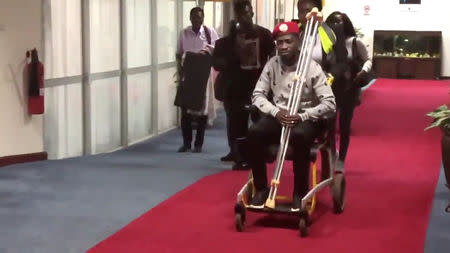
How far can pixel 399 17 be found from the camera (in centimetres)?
2033

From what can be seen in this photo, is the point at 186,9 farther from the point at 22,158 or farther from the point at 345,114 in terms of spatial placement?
the point at 345,114

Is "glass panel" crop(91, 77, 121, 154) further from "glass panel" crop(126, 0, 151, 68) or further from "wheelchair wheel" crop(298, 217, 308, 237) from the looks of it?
"wheelchair wheel" crop(298, 217, 308, 237)

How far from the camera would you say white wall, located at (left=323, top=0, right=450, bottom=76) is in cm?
1995

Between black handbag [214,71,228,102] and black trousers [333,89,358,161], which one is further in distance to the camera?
black handbag [214,71,228,102]

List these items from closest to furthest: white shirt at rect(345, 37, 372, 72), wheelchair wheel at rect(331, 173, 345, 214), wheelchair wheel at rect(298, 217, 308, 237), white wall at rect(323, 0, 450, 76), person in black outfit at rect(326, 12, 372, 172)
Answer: wheelchair wheel at rect(298, 217, 308, 237)
wheelchair wheel at rect(331, 173, 345, 214)
person in black outfit at rect(326, 12, 372, 172)
white shirt at rect(345, 37, 372, 72)
white wall at rect(323, 0, 450, 76)

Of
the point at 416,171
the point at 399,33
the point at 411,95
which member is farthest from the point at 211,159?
the point at 399,33

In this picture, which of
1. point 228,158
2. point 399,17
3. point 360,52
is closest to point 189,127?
point 228,158

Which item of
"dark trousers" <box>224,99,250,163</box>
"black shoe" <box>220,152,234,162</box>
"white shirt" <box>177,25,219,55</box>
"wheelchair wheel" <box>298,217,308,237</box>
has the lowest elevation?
"black shoe" <box>220,152,234,162</box>

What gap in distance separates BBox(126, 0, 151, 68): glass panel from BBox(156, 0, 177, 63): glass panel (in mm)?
364

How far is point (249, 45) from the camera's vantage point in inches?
255

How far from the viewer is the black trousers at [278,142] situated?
4783 millimetres

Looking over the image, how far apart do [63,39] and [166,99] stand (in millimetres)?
2909

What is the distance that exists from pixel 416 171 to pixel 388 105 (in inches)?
257

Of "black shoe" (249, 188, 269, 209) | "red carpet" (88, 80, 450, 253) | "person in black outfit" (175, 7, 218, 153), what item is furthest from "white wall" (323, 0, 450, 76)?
"black shoe" (249, 188, 269, 209)
